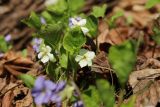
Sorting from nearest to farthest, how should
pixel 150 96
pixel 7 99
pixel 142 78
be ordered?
pixel 150 96 → pixel 142 78 → pixel 7 99

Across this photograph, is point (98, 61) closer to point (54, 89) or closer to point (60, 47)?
point (60, 47)

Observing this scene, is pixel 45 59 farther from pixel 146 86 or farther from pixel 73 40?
pixel 146 86

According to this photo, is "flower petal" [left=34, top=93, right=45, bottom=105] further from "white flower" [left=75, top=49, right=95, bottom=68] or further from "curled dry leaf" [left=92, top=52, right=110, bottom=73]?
"curled dry leaf" [left=92, top=52, right=110, bottom=73]

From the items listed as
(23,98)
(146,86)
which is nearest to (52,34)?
(23,98)

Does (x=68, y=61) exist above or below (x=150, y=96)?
above

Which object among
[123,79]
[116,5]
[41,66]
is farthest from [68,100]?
[116,5]
